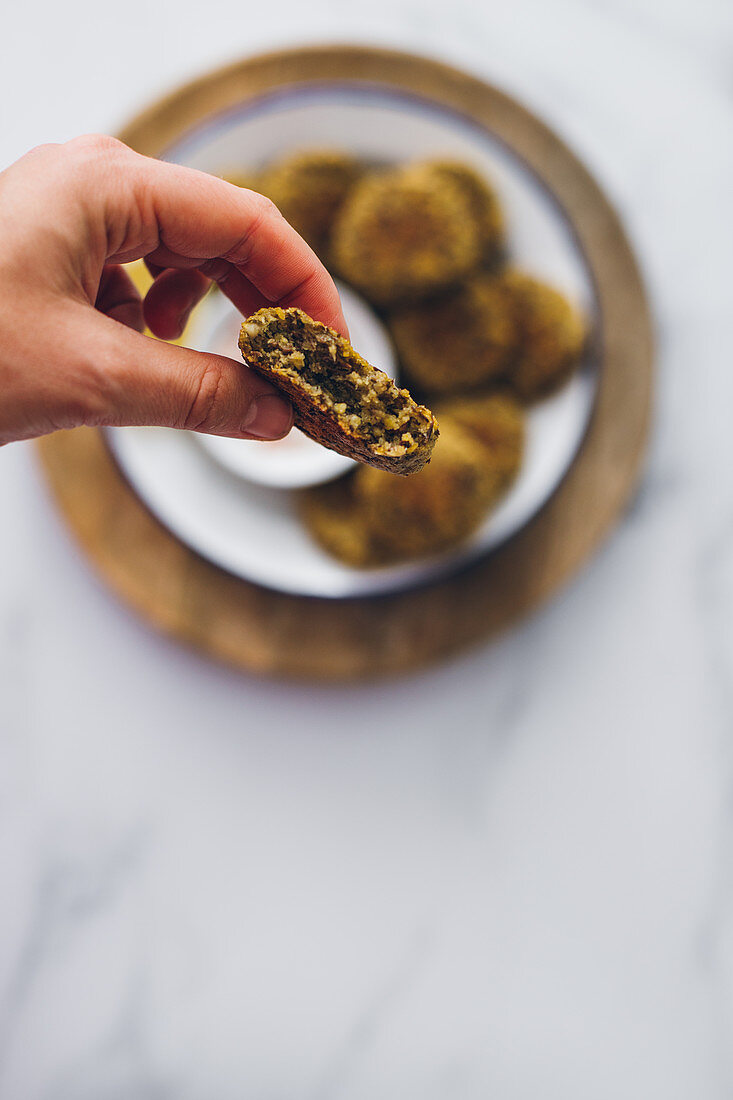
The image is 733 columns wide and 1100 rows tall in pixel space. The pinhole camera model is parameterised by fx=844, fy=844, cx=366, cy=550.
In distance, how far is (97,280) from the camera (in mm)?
829

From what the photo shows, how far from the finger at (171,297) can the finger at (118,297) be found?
0.02 m

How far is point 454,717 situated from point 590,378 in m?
0.60

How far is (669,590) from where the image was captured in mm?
1461

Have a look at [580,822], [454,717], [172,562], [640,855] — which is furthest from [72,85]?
[640,855]

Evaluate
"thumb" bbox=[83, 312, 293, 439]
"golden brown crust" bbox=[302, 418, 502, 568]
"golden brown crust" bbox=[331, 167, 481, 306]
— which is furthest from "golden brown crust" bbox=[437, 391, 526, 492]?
"thumb" bbox=[83, 312, 293, 439]

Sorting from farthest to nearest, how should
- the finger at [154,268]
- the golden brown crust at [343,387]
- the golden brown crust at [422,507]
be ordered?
the golden brown crust at [422,507]
the finger at [154,268]
the golden brown crust at [343,387]

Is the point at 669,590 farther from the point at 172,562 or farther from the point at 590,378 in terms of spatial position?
the point at 172,562

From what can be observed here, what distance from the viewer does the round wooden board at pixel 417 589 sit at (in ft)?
4.34

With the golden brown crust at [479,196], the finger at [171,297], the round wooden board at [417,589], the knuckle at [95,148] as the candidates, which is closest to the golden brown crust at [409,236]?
the golden brown crust at [479,196]

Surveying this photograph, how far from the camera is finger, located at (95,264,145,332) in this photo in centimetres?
107

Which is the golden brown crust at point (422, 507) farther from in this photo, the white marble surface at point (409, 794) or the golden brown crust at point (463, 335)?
the white marble surface at point (409, 794)

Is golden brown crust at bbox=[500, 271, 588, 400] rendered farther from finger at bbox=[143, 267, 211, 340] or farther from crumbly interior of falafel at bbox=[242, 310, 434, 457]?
crumbly interior of falafel at bbox=[242, 310, 434, 457]

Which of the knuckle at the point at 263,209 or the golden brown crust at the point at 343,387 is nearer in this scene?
the golden brown crust at the point at 343,387

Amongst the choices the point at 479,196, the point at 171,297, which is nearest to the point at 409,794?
the point at 171,297
